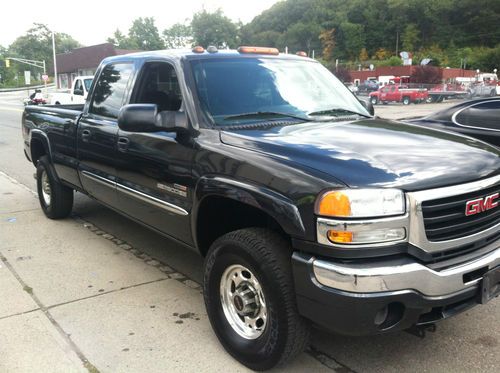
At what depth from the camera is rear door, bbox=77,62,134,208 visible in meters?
4.41

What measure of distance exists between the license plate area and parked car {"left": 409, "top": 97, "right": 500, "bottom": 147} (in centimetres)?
341

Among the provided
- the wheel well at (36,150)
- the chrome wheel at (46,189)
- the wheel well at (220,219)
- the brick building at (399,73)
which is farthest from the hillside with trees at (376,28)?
the wheel well at (220,219)

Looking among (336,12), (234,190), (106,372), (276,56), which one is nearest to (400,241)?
(234,190)

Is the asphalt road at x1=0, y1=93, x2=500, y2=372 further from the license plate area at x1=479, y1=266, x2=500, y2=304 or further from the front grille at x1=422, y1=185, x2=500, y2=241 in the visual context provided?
the front grille at x1=422, y1=185, x2=500, y2=241

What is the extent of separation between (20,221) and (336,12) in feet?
409

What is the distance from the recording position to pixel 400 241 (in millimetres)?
2445

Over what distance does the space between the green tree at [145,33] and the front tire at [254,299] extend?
12008cm

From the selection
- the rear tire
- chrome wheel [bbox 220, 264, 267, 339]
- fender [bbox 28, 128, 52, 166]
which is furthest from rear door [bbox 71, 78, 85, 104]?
chrome wheel [bbox 220, 264, 267, 339]

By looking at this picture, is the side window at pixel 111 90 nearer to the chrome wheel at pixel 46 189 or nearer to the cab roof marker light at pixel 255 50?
the cab roof marker light at pixel 255 50

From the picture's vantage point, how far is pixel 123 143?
416 centimetres

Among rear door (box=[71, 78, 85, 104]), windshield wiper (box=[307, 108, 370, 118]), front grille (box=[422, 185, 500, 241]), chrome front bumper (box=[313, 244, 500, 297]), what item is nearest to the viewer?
chrome front bumper (box=[313, 244, 500, 297])

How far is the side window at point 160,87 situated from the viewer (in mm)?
3818

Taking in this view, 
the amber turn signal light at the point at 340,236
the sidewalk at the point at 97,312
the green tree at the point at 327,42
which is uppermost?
the green tree at the point at 327,42

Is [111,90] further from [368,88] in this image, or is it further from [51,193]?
[368,88]
